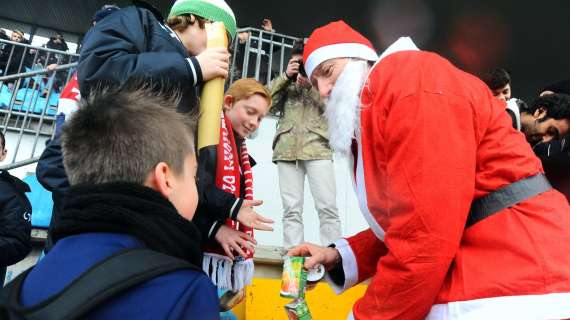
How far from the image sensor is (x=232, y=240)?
1.96 meters

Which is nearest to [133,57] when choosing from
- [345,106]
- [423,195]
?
[345,106]

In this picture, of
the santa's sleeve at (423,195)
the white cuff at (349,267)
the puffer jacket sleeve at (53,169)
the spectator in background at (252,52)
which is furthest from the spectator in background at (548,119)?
the spectator in background at (252,52)

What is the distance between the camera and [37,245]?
3.62 metres

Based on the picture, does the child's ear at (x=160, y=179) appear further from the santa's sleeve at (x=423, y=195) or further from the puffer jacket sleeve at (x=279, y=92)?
the puffer jacket sleeve at (x=279, y=92)

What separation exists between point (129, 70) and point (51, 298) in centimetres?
93

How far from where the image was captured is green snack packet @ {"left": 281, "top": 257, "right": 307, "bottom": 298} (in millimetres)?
1649

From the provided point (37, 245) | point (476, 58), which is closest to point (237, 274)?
point (37, 245)

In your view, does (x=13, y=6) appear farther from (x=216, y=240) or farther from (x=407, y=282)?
(x=407, y=282)

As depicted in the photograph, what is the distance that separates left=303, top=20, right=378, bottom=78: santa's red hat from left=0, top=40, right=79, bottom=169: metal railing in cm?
477

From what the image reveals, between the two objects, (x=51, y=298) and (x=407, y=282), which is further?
(x=407, y=282)

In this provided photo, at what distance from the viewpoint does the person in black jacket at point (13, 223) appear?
118 inches

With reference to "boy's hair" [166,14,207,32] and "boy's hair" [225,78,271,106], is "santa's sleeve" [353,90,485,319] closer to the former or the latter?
"boy's hair" [166,14,207,32]

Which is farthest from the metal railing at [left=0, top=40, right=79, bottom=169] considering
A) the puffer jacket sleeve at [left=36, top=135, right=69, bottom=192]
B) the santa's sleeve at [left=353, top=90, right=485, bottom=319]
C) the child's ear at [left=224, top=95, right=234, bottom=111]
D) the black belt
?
the black belt

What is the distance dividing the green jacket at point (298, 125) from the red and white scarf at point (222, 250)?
174cm
